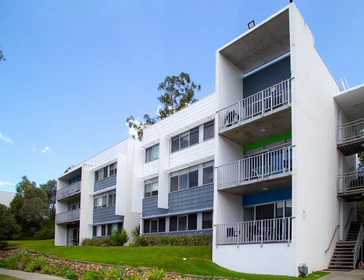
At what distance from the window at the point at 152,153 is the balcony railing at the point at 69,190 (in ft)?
35.3

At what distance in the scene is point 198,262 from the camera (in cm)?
1831

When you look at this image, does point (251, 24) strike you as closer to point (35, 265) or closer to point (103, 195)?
point (35, 265)

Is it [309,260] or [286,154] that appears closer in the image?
[309,260]

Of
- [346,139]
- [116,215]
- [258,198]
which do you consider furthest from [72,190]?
[346,139]

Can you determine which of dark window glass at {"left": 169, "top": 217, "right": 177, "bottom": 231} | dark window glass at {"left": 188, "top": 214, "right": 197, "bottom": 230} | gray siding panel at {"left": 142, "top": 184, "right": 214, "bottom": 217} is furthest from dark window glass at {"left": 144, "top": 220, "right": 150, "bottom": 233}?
dark window glass at {"left": 188, "top": 214, "right": 197, "bottom": 230}

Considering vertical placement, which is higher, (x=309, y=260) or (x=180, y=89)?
(x=180, y=89)

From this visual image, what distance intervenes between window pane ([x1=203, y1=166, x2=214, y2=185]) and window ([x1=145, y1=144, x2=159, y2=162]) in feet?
18.4

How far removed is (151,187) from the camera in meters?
29.0

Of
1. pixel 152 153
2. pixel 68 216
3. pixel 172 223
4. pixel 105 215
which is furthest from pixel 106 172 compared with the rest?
pixel 172 223

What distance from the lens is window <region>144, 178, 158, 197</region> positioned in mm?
28625

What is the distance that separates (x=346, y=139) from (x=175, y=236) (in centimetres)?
1092

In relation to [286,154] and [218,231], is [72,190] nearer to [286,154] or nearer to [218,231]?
[218,231]

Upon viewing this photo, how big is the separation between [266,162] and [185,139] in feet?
26.8

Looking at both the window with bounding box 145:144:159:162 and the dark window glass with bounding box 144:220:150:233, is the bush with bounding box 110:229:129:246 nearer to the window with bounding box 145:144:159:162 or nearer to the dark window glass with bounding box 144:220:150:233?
A: the dark window glass with bounding box 144:220:150:233
